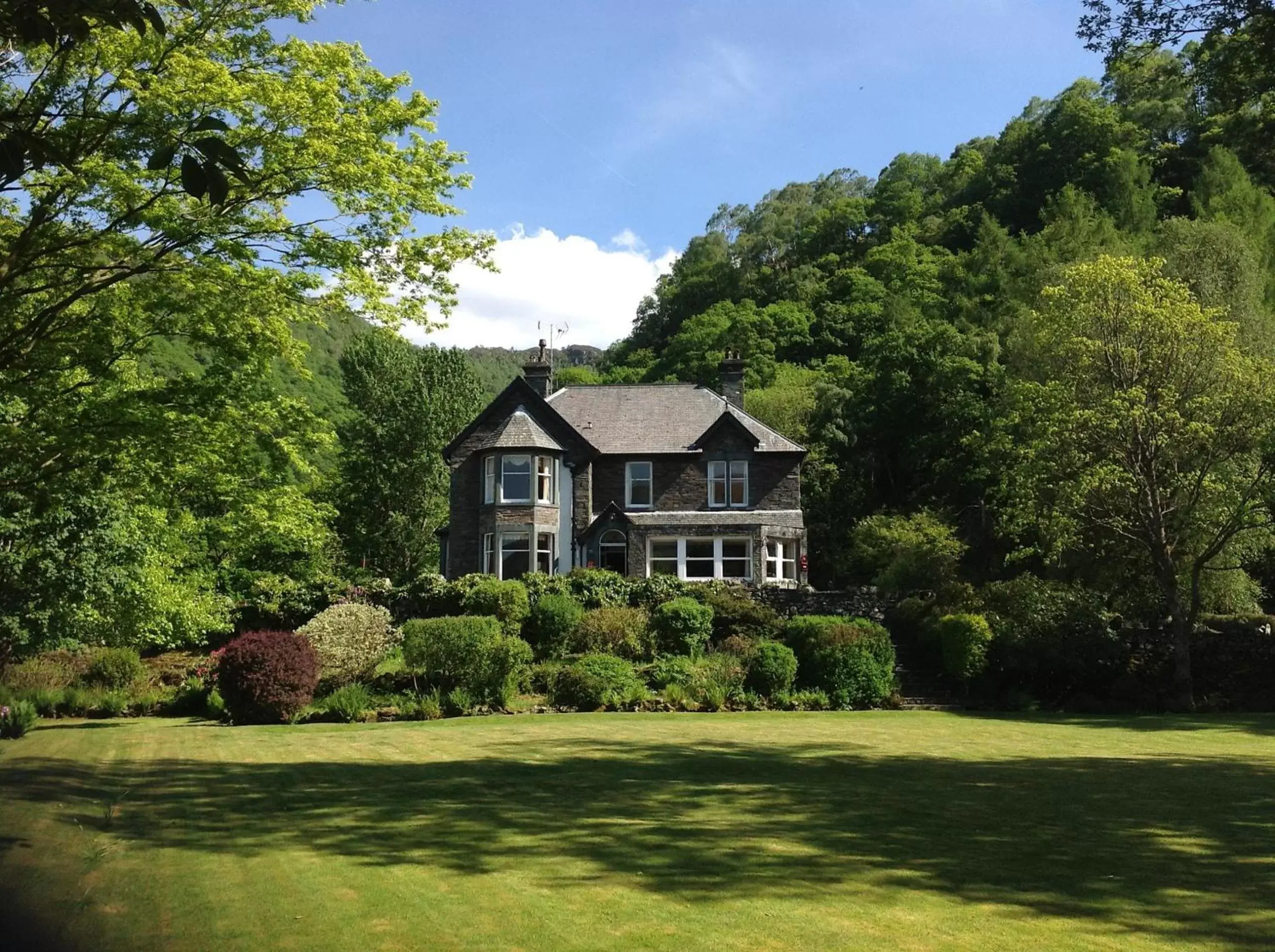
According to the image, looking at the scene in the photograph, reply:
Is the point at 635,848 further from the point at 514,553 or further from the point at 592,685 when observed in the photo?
the point at 514,553

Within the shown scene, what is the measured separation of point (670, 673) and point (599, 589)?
7253 mm

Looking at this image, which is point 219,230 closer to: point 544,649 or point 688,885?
point 688,885

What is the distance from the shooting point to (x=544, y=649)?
2803 centimetres

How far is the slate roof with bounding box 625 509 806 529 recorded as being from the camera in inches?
1548

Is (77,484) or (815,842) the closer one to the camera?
(815,842)

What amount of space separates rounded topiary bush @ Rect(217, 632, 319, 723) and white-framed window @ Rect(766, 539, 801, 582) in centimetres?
2244

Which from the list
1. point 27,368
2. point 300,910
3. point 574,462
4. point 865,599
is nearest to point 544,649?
point 865,599

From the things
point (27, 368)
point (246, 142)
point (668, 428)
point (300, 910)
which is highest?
point (668, 428)

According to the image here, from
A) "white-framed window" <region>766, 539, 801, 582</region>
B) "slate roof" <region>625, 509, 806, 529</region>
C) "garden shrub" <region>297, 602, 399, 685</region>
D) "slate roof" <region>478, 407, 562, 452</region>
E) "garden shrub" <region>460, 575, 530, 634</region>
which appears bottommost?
"garden shrub" <region>297, 602, 399, 685</region>

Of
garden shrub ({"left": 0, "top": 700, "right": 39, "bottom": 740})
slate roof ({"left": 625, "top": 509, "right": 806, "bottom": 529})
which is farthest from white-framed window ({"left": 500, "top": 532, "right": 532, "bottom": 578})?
garden shrub ({"left": 0, "top": 700, "right": 39, "bottom": 740})

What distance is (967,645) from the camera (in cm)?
2505

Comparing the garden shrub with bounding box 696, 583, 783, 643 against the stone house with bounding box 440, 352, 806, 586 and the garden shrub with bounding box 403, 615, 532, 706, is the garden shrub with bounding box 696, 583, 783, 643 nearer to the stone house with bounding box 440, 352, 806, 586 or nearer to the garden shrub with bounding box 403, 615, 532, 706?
the garden shrub with bounding box 403, 615, 532, 706

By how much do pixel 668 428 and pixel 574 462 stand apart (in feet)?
13.4

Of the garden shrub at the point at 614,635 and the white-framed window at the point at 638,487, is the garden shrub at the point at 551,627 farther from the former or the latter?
the white-framed window at the point at 638,487
